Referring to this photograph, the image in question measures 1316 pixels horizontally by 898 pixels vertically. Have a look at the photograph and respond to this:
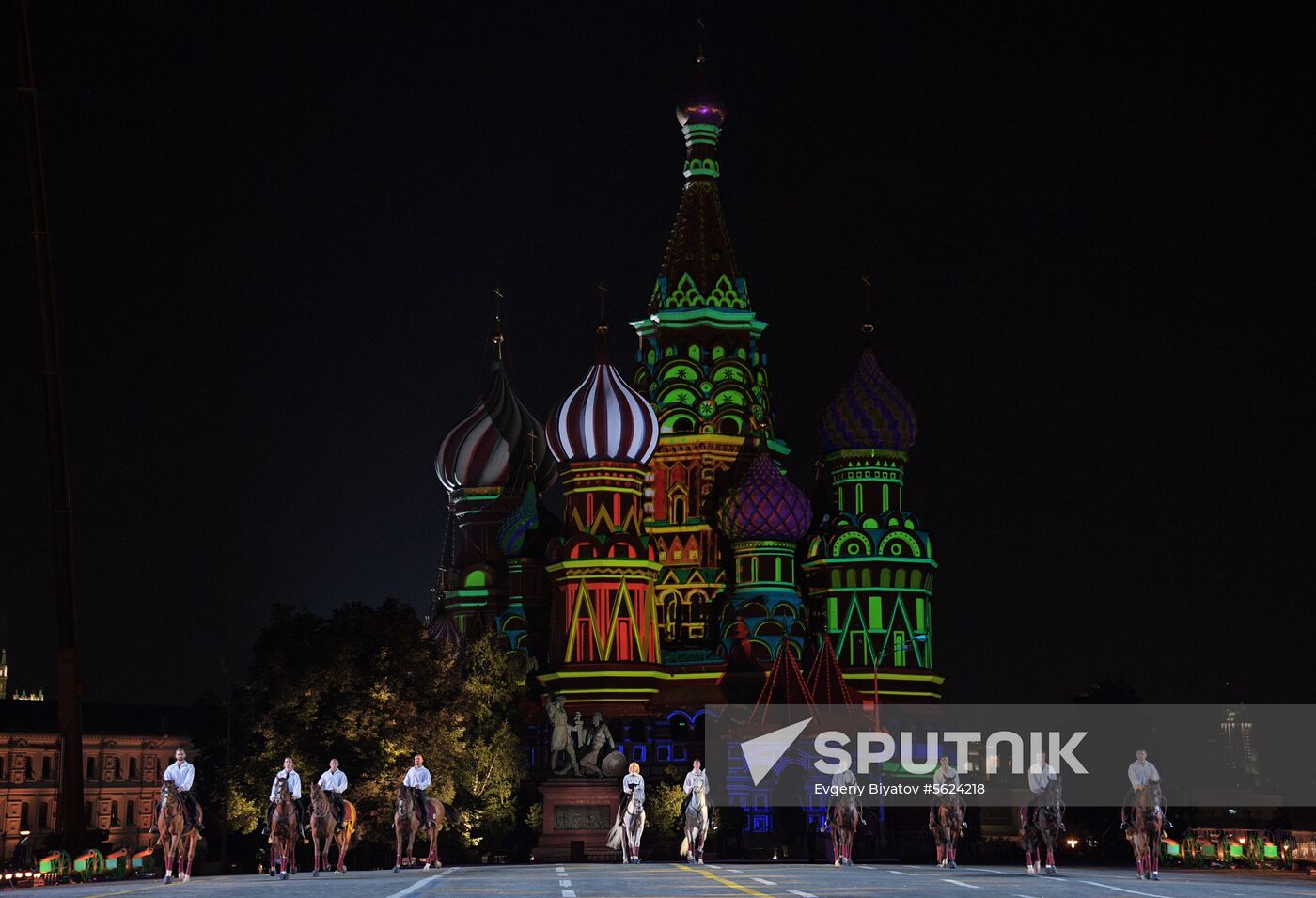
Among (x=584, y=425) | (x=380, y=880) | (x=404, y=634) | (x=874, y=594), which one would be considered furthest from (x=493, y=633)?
(x=380, y=880)

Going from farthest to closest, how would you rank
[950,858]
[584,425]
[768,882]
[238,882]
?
[584,425] → [950,858] → [238,882] → [768,882]

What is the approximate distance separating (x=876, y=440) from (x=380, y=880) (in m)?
64.5

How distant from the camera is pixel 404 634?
64.0 metres

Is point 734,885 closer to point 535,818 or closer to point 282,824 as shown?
point 282,824

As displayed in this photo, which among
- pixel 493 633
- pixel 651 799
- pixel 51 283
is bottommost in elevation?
pixel 651 799

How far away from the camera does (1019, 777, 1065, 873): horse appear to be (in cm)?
Answer: 3997

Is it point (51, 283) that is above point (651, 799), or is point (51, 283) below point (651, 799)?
above

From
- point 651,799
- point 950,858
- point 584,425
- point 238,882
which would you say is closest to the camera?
point 238,882

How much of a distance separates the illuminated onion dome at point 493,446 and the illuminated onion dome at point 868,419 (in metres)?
15.1

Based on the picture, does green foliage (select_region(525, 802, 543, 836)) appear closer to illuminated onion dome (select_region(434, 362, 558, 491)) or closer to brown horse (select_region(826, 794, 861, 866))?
illuminated onion dome (select_region(434, 362, 558, 491))

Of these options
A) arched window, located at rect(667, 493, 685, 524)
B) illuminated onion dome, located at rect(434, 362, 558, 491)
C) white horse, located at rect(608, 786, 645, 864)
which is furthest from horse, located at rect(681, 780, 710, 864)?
illuminated onion dome, located at rect(434, 362, 558, 491)

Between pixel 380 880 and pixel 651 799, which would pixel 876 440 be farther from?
pixel 380 880

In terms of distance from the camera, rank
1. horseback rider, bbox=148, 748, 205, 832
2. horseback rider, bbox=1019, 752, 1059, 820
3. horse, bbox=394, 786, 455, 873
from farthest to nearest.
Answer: horse, bbox=394, 786, 455, 873, horseback rider, bbox=1019, 752, 1059, 820, horseback rider, bbox=148, 748, 205, 832

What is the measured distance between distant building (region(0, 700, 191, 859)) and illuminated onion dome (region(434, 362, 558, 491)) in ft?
119
